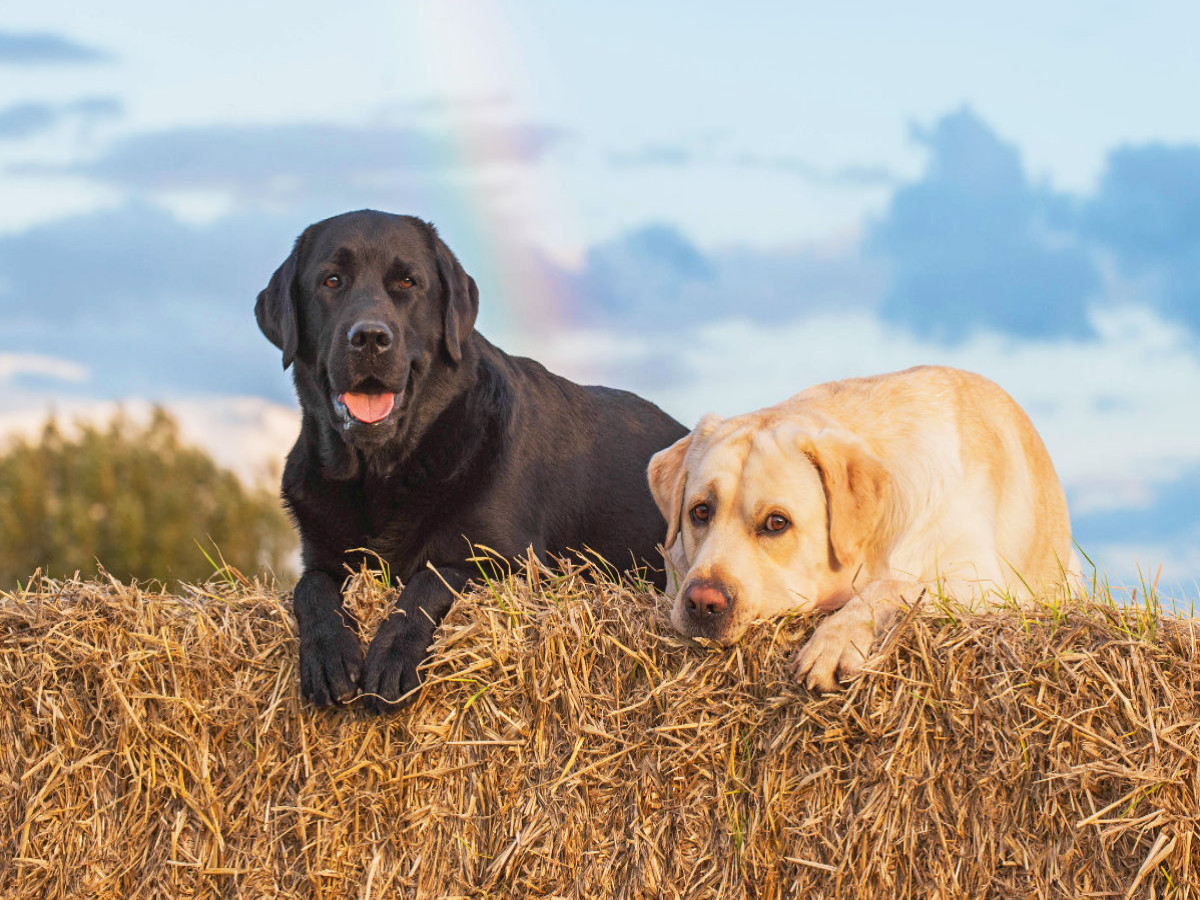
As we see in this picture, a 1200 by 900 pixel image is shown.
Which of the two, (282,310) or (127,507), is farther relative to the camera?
Answer: (127,507)

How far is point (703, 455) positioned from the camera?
423 cm

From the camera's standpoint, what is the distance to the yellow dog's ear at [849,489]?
12.9 feet

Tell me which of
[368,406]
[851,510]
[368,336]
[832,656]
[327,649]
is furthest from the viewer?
[368,406]

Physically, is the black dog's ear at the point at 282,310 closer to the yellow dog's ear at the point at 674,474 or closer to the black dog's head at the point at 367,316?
the black dog's head at the point at 367,316

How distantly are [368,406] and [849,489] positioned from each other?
2.05m

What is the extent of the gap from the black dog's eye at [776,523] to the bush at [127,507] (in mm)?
19935

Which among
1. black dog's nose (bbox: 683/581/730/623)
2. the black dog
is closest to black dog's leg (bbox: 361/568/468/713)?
the black dog

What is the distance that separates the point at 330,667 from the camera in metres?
4.04

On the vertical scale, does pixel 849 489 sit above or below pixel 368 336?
below

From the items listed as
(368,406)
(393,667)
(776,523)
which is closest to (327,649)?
(393,667)

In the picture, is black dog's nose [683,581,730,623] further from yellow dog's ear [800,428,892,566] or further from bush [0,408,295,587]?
bush [0,408,295,587]

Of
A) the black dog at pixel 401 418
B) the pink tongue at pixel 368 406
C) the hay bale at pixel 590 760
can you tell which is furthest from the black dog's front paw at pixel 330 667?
the pink tongue at pixel 368 406

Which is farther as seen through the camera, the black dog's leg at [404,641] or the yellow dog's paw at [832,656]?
the black dog's leg at [404,641]

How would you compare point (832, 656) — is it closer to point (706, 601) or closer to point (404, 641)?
point (706, 601)
